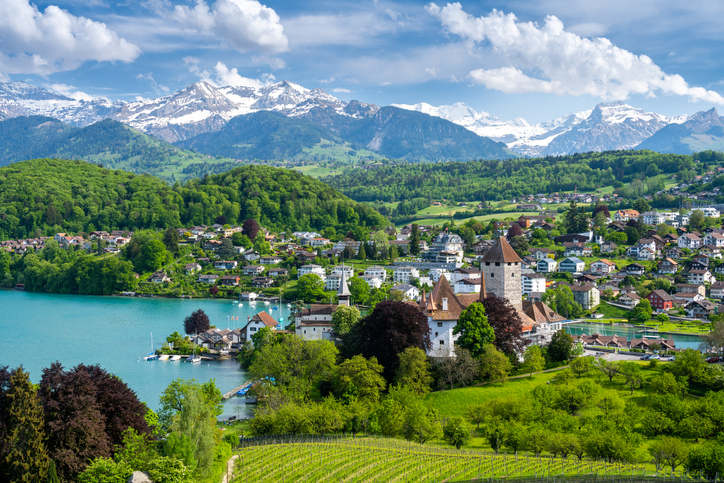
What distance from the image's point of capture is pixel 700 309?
63969 mm

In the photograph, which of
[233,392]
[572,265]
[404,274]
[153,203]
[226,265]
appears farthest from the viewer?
[153,203]

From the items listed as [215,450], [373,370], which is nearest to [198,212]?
[373,370]

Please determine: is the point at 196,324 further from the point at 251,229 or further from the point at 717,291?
the point at 717,291

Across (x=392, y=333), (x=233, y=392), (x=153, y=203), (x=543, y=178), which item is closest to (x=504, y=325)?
(x=392, y=333)

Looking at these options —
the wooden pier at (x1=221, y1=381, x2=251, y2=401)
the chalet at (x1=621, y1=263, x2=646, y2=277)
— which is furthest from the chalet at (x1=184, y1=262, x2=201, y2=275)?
the chalet at (x1=621, y1=263, x2=646, y2=277)

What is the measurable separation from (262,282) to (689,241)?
6238 cm

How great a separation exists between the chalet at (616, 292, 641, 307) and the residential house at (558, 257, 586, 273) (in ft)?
43.3

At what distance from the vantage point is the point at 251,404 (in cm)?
3878

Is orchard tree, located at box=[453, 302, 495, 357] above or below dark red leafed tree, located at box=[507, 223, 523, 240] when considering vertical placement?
below

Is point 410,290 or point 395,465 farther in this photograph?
point 410,290

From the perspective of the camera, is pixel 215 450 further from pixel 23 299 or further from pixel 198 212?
pixel 198 212

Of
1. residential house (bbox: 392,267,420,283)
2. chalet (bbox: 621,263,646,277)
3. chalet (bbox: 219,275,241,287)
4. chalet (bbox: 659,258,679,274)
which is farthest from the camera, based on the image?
chalet (bbox: 219,275,241,287)

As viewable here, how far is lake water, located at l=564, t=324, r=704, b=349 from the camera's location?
175ft

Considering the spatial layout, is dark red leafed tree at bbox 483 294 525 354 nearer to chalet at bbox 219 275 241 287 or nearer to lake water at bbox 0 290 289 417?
lake water at bbox 0 290 289 417
